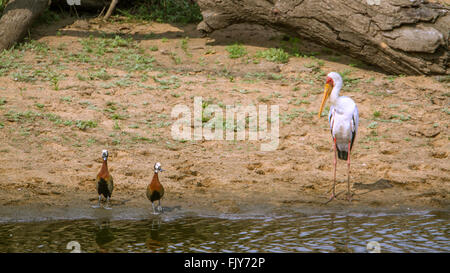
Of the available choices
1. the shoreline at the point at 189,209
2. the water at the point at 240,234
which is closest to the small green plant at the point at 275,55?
the shoreline at the point at 189,209

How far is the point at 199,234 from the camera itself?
6297 millimetres

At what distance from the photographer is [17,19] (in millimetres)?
11500

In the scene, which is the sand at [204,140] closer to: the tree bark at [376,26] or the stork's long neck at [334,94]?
the tree bark at [376,26]

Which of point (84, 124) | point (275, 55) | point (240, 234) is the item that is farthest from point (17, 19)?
point (240, 234)

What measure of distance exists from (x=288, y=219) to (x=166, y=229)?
1438mm

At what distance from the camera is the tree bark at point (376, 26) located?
34.2ft

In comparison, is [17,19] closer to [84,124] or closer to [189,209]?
[84,124]

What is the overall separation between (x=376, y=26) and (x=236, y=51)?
8.82 feet

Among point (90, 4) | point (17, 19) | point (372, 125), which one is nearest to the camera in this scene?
point (372, 125)

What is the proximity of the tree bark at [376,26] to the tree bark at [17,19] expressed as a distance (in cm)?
392

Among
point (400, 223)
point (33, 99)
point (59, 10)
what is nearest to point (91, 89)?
point (33, 99)

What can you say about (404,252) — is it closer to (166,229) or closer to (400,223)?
(400,223)

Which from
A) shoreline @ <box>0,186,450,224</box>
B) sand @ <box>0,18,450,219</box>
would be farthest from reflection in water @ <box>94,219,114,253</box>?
sand @ <box>0,18,450,219</box>

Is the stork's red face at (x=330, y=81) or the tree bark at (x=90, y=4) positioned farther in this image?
the tree bark at (x=90, y=4)
